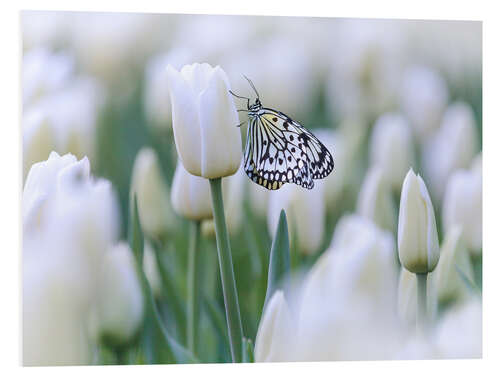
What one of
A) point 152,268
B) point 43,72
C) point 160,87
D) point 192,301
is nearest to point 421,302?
point 192,301

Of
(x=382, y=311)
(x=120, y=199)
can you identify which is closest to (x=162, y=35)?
(x=120, y=199)

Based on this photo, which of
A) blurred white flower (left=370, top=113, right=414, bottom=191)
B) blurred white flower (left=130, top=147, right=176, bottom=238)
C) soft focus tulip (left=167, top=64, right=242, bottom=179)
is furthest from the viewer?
blurred white flower (left=370, top=113, right=414, bottom=191)

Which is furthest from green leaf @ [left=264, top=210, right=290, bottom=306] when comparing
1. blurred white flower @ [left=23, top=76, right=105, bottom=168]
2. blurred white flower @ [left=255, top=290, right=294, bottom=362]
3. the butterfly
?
blurred white flower @ [left=23, top=76, right=105, bottom=168]

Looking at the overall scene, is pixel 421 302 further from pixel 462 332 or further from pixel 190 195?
pixel 190 195

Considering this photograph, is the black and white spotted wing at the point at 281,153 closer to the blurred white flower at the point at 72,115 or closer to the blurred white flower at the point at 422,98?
the blurred white flower at the point at 422,98

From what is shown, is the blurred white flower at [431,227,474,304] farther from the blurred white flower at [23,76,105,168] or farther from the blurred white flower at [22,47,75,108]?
the blurred white flower at [22,47,75,108]

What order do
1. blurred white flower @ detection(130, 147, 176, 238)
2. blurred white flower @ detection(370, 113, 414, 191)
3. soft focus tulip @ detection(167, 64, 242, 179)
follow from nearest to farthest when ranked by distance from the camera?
soft focus tulip @ detection(167, 64, 242, 179), blurred white flower @ detection(130, 147, 176, 238), blurred white flower @ detection(370, 113, 414, 191)
